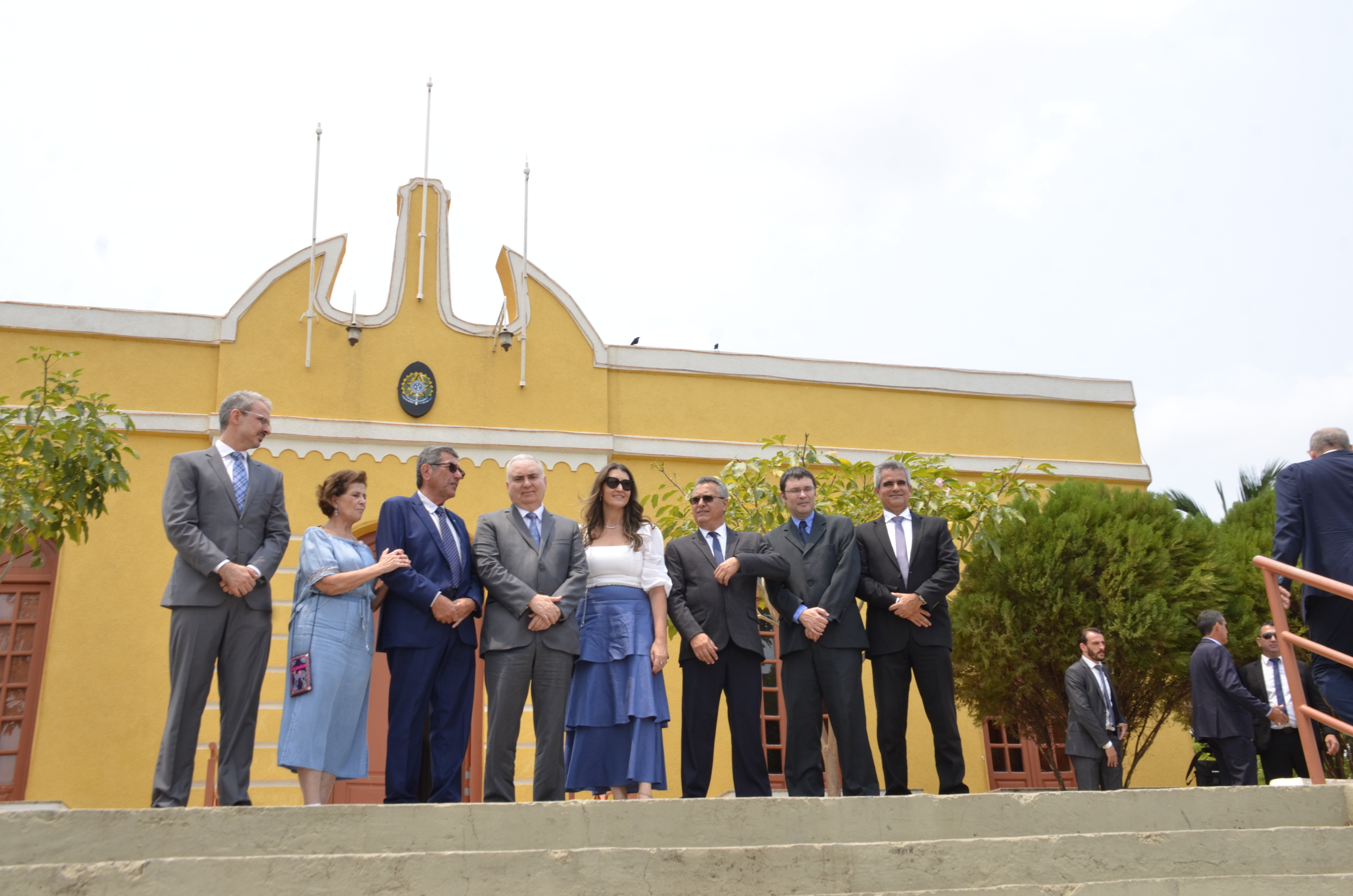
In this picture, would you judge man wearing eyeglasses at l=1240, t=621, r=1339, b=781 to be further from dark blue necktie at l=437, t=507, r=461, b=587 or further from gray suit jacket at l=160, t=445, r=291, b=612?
gray suit jacket at l=160, t=445, r=291, b=612

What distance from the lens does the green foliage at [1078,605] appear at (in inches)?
403

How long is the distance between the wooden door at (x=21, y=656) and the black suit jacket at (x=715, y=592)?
285 inches

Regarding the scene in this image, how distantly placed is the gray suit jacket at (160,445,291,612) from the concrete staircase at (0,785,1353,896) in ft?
4.16

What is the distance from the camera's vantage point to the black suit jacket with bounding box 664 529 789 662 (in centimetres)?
594

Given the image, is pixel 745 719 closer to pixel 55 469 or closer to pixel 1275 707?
pixel 1275 707

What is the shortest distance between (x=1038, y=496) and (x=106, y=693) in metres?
8.66

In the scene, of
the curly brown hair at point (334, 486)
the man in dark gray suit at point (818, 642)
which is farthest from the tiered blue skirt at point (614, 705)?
the curly brown hair at point (334, 486)

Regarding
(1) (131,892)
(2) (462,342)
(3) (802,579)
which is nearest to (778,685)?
(2) (462,342)

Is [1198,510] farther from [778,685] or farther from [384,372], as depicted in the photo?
[384,372]

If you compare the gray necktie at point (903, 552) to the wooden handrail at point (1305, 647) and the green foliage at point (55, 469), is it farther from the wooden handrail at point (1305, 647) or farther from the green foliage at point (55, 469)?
the green foliage at point (55, 469)

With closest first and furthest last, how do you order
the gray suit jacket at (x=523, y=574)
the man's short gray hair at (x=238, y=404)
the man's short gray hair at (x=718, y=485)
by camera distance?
the man's short gray hair at (x=238, y=404), the gray suit jacket at (x=523, y=574), the man's short gray hair at (x=718, y=485)

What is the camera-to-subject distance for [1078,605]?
10.3m

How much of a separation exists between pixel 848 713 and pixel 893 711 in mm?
314

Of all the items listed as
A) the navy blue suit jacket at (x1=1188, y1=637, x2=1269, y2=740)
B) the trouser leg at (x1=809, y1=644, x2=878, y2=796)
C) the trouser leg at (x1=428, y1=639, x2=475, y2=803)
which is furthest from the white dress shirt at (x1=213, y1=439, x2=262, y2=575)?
the navy blue suit jacket at (x1=1188, y1=637, x2=1269, y2=740)
